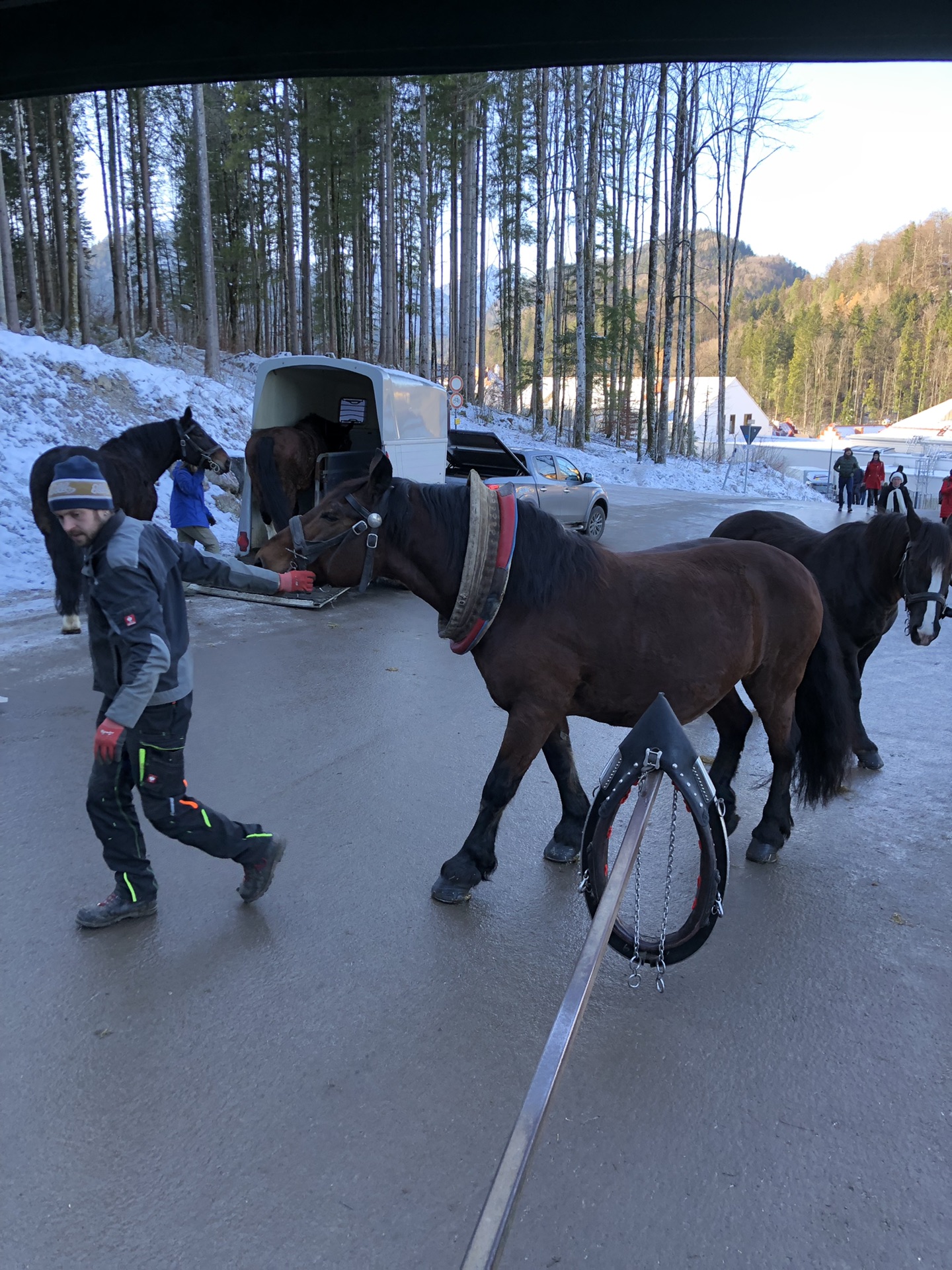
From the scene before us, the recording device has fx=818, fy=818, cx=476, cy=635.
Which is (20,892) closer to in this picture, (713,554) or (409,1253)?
(409,1253)

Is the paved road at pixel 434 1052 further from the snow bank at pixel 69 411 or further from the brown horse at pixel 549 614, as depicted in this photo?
the snow bank at pixel 69 411

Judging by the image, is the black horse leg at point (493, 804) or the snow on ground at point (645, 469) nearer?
the black horse leg at point (493, 804)

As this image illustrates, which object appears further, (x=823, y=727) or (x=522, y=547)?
(x=823, y=727)

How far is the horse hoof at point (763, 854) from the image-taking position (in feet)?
13.1

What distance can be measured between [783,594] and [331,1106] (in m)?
2.89

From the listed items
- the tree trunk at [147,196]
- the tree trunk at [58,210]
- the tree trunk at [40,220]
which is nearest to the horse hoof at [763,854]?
the tree trunk at [58,210]

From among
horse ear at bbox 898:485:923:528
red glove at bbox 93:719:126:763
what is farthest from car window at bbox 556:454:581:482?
red glove at bbox 93:719:126:763

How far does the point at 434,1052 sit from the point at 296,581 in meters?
1.82

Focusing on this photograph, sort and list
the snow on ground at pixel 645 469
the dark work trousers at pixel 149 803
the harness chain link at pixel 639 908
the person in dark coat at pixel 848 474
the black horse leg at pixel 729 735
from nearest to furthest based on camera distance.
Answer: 1. the harness chain link at pixel 639 908
2. the dark work trousers at pixel 149 803
3. the black horse leg at pixel 729 735
4. the person in dark coat at pixel 848 474
5. the snow on ground at pixel 645 469

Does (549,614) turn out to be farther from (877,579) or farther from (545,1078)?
(877,579)

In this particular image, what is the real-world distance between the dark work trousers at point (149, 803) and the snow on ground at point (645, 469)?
2565 centimetres

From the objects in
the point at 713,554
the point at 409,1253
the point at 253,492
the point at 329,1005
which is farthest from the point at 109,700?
the point at 253,492

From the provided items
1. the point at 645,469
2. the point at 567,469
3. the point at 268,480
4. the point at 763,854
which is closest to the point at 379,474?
the point at 763,854

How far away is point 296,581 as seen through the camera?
3.35 metres
